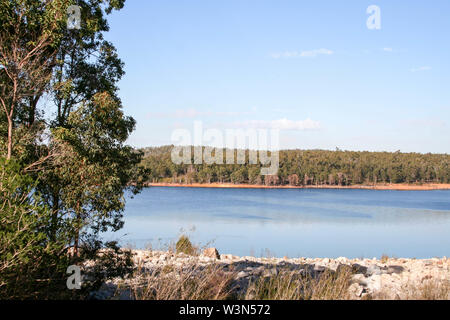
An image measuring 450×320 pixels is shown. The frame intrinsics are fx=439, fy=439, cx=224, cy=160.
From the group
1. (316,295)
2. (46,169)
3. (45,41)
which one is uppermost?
(45,41)

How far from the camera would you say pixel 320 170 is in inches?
3907

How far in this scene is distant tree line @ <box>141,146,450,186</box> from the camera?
9044 cm

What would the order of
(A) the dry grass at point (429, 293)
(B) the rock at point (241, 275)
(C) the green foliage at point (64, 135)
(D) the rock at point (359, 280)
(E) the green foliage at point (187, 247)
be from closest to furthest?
(A) the dry grass at point (429, 293), (C) the green foliage at point (64, 135), (D) the rock at point (359, 280), (E) the green foliage at point (187, 247), (B) the rock at point (241, 275)

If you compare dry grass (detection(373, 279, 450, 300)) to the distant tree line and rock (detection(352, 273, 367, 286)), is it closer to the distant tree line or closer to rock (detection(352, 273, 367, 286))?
rock (detection(352, 273, 367, 286))

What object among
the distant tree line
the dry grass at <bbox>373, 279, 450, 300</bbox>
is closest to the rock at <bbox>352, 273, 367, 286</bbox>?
the dry grass at <bbox>373, 279, 450, 300</bbox>

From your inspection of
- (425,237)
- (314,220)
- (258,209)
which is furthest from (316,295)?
(258,209)

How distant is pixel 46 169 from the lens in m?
7.54

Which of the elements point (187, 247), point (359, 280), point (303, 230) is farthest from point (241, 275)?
point (303, 230)

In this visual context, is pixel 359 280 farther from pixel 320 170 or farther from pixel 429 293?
pixel 320 170

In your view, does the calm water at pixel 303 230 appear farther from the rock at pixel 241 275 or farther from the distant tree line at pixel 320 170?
the distant tree line at pixel 320 170

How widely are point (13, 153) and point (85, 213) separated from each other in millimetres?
1561

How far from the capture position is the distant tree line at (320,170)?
90438 millimetres

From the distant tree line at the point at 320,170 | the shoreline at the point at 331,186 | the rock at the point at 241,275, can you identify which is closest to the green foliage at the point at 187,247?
the rock at the point at 241,275
